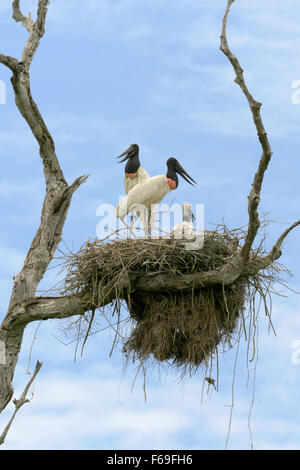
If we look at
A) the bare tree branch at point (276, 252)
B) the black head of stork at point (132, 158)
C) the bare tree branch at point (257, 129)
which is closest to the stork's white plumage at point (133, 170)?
the black head of stork at point (132, 158)

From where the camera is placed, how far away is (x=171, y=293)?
25.4 ft

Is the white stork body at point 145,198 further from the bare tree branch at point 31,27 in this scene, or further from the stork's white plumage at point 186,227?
the bare tree branch at point 31,27

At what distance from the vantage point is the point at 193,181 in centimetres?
928

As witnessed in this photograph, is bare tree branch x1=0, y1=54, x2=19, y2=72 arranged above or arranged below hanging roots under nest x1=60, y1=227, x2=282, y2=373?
above

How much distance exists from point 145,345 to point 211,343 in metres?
0.72

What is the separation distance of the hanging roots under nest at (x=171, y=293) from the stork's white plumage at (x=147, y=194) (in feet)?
3.63

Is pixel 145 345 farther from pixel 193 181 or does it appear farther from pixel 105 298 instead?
pixel 193 181

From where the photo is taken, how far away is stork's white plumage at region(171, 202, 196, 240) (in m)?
7.76

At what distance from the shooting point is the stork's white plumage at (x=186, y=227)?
7.76 meters

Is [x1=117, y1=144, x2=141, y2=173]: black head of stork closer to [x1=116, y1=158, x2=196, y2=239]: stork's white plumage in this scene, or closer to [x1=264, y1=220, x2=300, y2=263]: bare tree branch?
[x1=116, y1=158, x2=196, y2=239]: stork's white plumage

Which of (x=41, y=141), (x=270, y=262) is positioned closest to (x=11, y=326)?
(x=41, y=141)

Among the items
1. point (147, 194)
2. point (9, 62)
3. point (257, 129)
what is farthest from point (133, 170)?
point (257, 129)

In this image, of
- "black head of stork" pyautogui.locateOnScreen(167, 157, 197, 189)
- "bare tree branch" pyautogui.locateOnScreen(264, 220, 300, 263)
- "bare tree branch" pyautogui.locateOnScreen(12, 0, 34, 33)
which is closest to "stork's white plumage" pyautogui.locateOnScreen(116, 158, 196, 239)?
"black head of stork" pyautogui.locateOnScreen(167, 157, 197, 189)

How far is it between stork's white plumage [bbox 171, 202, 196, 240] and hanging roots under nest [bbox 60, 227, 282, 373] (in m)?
0.17
